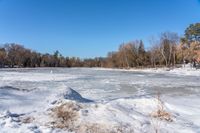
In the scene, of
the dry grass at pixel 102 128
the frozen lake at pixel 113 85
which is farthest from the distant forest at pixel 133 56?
the dry grass at pixel 102 128

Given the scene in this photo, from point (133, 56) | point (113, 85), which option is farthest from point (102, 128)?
point (133, 56)

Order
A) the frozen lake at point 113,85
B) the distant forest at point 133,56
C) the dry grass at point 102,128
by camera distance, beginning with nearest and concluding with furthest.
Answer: the dry grass at point 102,128
the frozen lake at point 113,85
the distant forest at point 133,56

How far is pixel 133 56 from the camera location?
10306 centimetres

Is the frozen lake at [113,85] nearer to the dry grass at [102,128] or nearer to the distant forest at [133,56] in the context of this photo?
the dry grass at [102,128]

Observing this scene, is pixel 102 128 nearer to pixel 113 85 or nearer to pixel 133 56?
pixel 113 85

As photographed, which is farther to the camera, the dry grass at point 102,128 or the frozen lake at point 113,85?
the frozen lake at point 113,85

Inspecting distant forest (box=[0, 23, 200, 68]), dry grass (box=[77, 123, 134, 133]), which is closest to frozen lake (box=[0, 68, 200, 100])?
dry grass (box=[77, 123, 134, 133])

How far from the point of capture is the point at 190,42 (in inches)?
2712

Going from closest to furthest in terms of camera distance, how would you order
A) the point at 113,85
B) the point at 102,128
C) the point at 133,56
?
the point at 102,128, the point at 113,85, the point at 133,56

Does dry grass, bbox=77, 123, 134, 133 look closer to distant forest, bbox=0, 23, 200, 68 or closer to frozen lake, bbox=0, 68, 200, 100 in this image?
frozen lake, bbox=0, 68, 200, 100

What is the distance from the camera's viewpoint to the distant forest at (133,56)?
68750 mm

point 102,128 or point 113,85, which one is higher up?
point 102,128

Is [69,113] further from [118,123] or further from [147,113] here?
[147,113]

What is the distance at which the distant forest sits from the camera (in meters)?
68.8
